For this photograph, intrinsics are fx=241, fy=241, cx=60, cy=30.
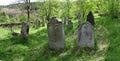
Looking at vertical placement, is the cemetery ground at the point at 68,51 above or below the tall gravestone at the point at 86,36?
below

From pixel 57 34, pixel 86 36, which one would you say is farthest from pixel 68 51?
pixel 86 36

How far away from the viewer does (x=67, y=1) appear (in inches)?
1319

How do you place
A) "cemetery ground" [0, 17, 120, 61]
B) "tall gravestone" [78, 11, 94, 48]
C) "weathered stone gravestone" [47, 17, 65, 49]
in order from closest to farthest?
"cemetery ground" [0, 17, 120, 61]
"tall gravestone" [78, 11, 94, 48]
"weathered stone gravestone" [47, 17, 65, 49]

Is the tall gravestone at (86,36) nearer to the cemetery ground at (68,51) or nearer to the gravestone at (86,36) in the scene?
the gravestone at (86,36)

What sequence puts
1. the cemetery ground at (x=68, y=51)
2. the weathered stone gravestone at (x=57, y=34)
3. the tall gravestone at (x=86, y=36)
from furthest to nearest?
the weathered stone gravestone at (x=57, y=34), the tall gravestone at (x=86, y=36), the cemetery ground at (x=68, y=51)

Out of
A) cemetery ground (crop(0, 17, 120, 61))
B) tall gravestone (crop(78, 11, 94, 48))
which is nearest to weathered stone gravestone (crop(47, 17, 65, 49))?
cemetery ground (crop(0, 17, 120, 61))

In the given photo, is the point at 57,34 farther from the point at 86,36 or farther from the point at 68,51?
the point at 86,36

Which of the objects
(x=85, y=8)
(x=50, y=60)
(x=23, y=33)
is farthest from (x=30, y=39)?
(x=85, y=8)

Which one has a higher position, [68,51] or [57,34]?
[57,34]

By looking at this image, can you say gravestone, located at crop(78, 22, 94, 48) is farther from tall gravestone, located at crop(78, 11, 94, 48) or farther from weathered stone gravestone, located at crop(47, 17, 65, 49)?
weathered stone gravestone, located at crop(47, 17, 65, 49)

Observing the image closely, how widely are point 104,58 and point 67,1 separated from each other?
69.5 ft

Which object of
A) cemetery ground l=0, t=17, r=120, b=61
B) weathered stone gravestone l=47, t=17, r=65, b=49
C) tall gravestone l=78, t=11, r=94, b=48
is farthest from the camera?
weathered stone gravestone l=47, t=17, r=65, b=49

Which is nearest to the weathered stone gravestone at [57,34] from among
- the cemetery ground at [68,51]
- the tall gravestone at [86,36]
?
the cemetery ground at [68,51]

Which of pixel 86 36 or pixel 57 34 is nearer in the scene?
pixel 86 36
